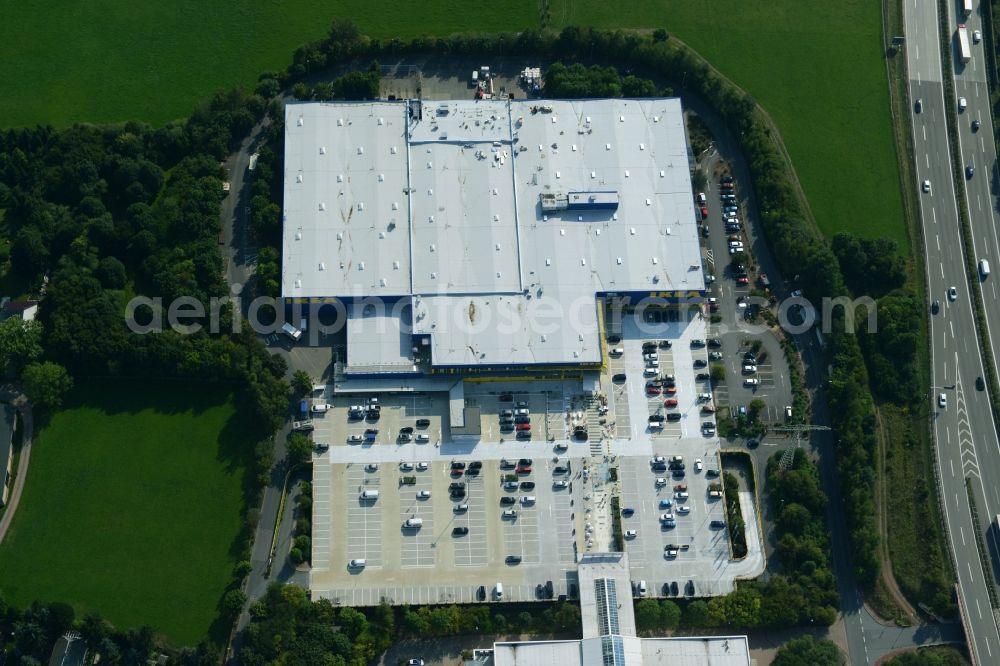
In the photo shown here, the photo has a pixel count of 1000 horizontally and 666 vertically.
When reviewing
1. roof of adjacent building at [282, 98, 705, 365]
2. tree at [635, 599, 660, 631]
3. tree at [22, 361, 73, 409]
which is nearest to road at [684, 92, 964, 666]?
roof of adjacent building at [282, 98, 705, 365]

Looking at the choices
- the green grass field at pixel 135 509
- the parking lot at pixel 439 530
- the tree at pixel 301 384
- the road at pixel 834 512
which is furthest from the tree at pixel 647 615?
the green grass field at pixel 135 509

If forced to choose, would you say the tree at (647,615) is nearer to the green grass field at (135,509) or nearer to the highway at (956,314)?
the highway at (956,314)

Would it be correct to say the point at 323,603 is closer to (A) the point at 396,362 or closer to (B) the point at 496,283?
(A) the point at 396,362

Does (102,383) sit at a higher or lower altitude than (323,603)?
higher

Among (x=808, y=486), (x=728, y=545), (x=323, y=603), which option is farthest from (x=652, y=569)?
(x=323, y=603)

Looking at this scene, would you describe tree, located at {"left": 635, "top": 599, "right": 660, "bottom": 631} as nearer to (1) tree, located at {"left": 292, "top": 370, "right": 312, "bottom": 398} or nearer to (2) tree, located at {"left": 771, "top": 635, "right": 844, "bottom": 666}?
(2) tree, located at {"left": 771, "top": 635, "right": 844, "bottom": 666}
